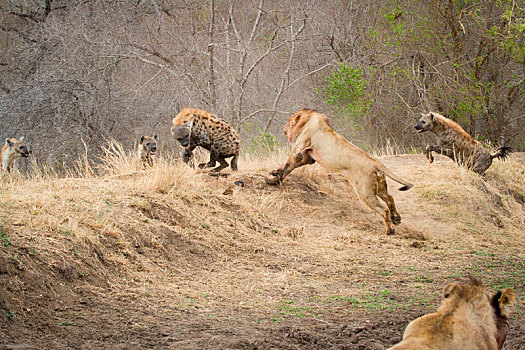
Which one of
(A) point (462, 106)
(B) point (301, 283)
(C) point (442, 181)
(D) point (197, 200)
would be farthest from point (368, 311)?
(A) point (462, 106)

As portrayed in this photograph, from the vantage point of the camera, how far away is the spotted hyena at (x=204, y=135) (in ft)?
30.9

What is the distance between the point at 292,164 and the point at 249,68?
8.47 metres

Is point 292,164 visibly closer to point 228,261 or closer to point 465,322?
point 228,261

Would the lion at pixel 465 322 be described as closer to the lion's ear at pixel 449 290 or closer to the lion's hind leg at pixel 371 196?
the lion's ear at pixel 449 290

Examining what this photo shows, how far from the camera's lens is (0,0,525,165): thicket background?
15.2m

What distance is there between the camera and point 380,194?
29.1 ft

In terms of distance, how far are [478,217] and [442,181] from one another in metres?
1.26

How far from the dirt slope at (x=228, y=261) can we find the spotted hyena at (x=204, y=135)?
48 centimetres

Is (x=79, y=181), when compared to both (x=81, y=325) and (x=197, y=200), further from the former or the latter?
(x=81, y=325)

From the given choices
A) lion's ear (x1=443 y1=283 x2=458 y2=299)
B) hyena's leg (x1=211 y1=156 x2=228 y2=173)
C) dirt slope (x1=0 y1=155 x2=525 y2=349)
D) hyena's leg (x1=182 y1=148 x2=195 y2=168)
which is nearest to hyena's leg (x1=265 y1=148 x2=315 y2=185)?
dirt slope (x1=0 y1=155 x2=525 y2=349)

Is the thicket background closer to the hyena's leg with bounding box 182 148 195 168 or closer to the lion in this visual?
the hyena's leg with bounding box 182 148 195 168

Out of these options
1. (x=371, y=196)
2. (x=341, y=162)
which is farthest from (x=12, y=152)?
(x=371, y=196)

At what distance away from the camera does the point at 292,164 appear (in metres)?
9.53

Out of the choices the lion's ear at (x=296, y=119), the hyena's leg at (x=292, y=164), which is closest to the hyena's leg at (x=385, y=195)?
the hyena's leg at (x=292, y=164)
